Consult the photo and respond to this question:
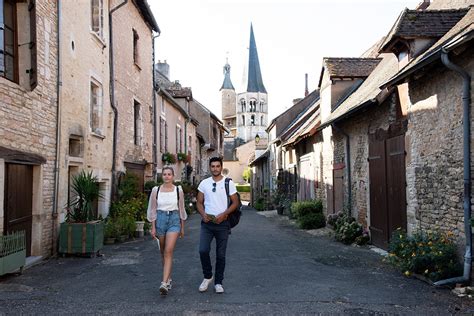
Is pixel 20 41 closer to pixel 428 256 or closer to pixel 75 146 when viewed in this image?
pixel 75 146

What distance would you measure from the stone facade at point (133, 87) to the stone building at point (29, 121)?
4.18 metres

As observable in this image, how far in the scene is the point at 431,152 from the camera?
23.9 feet

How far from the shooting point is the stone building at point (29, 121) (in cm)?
704

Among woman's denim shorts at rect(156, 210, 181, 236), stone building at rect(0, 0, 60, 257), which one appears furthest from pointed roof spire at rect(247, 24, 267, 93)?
woman's denim shorts at rect(156, 210, 181, 236)

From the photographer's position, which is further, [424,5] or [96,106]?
[424,5]

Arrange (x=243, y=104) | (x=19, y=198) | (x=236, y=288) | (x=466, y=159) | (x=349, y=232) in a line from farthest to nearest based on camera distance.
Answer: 1. (x=243, y=104)
2. (x=349, y=232)
3. (x=19, y=198)
4. (x=466, y=159)
5. (x=236, y=288)

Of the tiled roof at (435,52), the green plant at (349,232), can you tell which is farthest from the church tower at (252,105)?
the tiled roof at (435,52)

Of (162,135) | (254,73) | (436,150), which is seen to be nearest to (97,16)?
(162,135)

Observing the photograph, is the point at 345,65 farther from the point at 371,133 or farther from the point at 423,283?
the point at 423,283

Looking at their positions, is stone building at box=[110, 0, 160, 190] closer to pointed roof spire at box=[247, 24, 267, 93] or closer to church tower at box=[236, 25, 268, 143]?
pointed roof spire at box=[247, 24, 267, 93]

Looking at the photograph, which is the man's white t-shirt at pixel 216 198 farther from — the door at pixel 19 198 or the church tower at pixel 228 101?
the church tower at pixel 228 101

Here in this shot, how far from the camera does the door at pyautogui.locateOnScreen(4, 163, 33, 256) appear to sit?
23.4ft

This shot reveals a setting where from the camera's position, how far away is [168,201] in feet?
18.4

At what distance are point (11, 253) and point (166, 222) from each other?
94.8 inches
